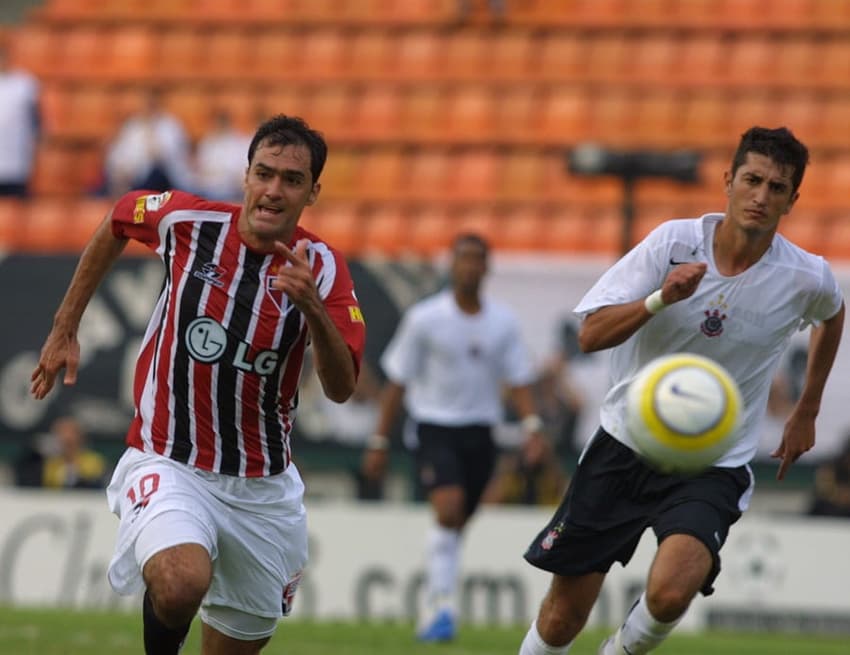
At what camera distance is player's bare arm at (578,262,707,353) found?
6.57m

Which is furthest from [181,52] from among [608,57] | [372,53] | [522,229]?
[522,229]

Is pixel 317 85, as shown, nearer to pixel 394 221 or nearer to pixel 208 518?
pixel 394 221

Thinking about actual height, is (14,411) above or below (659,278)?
below

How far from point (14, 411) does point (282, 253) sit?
34.7 ft

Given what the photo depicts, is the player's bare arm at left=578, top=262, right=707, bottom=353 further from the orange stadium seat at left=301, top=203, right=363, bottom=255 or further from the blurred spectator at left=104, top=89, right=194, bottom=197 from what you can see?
the blurred spectator at left=104, top=89, right=194, bottom=197

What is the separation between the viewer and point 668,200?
60.8ft

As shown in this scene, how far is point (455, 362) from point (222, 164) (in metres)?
6.51

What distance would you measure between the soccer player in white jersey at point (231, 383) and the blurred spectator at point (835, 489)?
890cm

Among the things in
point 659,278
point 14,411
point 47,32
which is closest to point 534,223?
point 14,411

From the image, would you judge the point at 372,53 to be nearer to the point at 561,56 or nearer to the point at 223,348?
the point at 561,56

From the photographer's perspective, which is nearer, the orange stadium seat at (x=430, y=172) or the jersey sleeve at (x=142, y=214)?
the jersey sleeve at (x=142, y=214)

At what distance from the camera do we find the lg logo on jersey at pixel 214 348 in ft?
21.9

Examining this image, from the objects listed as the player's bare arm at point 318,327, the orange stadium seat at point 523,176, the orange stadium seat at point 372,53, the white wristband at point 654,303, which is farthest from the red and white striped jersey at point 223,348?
the orange stadium seat at point 372,53

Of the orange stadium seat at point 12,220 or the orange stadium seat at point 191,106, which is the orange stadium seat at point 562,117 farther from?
the orange stadium seat at point 12,220
